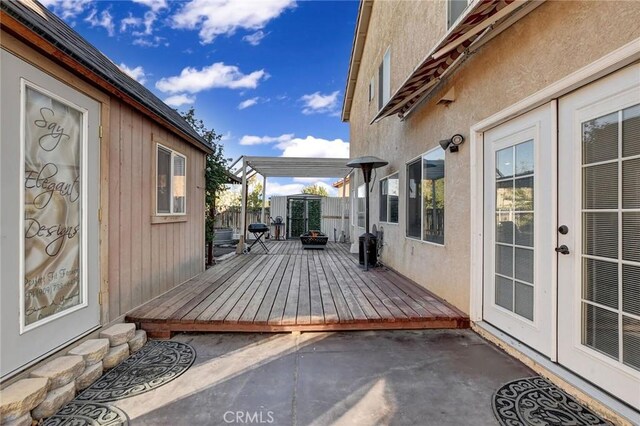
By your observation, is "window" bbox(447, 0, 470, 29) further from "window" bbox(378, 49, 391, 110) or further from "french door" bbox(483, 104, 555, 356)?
"window" bbox(378, 49, 391, 110)

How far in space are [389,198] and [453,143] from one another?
2.86 m

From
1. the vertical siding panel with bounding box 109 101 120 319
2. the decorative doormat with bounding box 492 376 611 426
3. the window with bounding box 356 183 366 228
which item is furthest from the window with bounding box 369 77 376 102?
the decorative doormat with bounding box 492 376 611 426

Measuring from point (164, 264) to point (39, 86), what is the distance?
98.3 inches

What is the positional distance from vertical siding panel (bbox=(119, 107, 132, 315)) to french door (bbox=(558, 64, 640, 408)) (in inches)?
154

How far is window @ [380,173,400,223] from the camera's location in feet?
19.1

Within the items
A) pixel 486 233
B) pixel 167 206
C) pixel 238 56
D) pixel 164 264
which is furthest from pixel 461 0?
pixel 238 56

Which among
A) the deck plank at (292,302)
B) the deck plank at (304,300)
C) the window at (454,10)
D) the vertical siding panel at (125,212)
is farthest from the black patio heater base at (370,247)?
the vertical siding panel at (125,212)

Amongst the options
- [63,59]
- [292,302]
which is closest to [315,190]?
[292,302]

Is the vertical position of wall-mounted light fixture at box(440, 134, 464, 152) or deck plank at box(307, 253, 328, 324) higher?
wall-mounted light fixture at box(440, 134, 464, 152)

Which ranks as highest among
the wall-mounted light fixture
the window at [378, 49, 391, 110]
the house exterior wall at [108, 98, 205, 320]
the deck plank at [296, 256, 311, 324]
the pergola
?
the window at [378, 49, 391, 110]

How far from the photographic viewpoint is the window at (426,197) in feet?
13.1

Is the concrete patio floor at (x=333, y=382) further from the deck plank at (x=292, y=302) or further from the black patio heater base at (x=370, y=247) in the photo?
the black patio heater base at (x=370, y=247)

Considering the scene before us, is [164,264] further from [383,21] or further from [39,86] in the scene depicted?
[383,21]

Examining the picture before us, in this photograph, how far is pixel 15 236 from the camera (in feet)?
6.22
